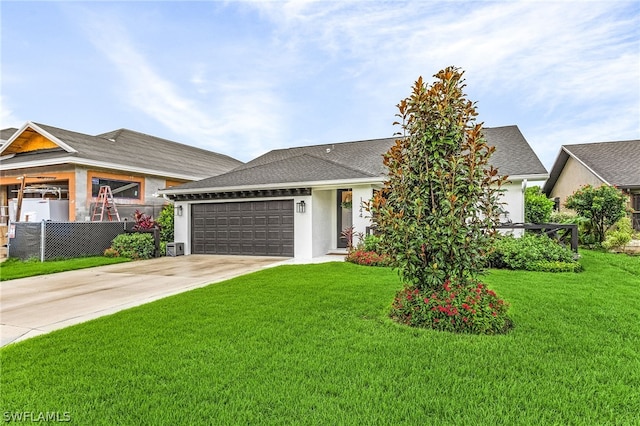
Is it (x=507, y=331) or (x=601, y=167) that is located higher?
(x=601, y=167)

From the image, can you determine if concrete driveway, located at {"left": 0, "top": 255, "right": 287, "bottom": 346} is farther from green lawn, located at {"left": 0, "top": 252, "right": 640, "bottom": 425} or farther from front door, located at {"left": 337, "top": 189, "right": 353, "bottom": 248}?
front door, located at {"left": 337, "top": 189, "right": 353, "bottom": 248}

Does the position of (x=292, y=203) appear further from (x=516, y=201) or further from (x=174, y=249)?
(x=516, y=201)

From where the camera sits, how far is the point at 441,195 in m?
4.32

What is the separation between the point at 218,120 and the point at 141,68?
5.21 meters

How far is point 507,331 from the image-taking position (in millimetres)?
4137

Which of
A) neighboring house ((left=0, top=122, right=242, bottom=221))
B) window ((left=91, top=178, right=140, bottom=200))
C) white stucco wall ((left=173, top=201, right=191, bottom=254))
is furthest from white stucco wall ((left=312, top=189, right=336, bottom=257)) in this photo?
window ((left=91, top=178, right=140, bottom=200))

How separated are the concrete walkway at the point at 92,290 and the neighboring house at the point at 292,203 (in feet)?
5.91

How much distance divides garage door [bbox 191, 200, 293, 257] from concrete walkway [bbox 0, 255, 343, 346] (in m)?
1.48

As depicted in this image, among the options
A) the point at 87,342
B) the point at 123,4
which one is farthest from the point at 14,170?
the point at 87,342

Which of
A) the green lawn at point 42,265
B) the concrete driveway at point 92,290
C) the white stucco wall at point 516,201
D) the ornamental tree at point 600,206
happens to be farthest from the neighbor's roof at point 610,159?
the green lawn at point 42,265

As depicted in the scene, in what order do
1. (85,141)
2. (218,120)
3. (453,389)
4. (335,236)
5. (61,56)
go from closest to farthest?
(453,389), (61,56), (335,236), (85,141), (218,120)

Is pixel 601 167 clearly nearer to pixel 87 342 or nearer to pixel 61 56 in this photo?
pixel 87 342

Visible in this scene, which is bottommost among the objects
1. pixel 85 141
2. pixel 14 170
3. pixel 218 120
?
pixel 14 170

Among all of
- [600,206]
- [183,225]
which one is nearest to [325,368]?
[183,225]
